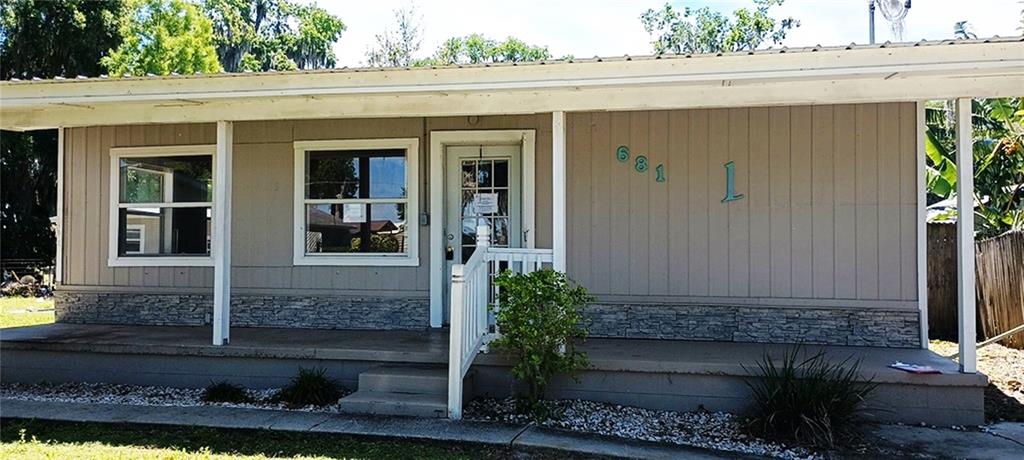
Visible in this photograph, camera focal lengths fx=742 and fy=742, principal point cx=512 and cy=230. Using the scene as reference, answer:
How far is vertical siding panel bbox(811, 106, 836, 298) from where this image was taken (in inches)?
259

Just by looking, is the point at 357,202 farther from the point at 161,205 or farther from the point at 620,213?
the point at 620,213

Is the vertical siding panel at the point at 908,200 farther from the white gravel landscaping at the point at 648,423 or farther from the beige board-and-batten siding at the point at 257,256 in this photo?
the beige board-and-batten siding at the point at 257,256

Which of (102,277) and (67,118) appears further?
(102,277)

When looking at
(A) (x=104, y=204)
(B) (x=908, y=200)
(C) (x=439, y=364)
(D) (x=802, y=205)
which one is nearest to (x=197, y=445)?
(C) (x=439, y=364)

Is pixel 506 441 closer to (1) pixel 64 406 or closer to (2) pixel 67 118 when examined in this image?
(1) pixel 64 406

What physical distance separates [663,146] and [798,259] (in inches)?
61.9

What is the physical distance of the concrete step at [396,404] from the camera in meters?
5.18

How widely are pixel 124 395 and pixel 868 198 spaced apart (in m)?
6.53

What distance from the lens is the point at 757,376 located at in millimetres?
5305

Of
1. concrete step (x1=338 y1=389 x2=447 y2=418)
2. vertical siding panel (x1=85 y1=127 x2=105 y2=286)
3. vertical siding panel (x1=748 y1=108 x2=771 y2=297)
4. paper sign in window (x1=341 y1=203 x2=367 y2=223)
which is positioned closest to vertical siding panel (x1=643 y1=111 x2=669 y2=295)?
vertical siding panel (x1=748 y1=108 x2=771 y2=297)

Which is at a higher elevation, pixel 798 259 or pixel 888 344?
pixel 798 259

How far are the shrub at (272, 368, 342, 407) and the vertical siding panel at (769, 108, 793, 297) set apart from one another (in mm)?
3966

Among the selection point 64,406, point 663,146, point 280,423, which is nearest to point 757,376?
point 663,146

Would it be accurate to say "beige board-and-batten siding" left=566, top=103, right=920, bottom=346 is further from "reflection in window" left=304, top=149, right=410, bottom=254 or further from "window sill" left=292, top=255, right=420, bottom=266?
"reflection in window" left=304, top=149, right=410, bottom=254
